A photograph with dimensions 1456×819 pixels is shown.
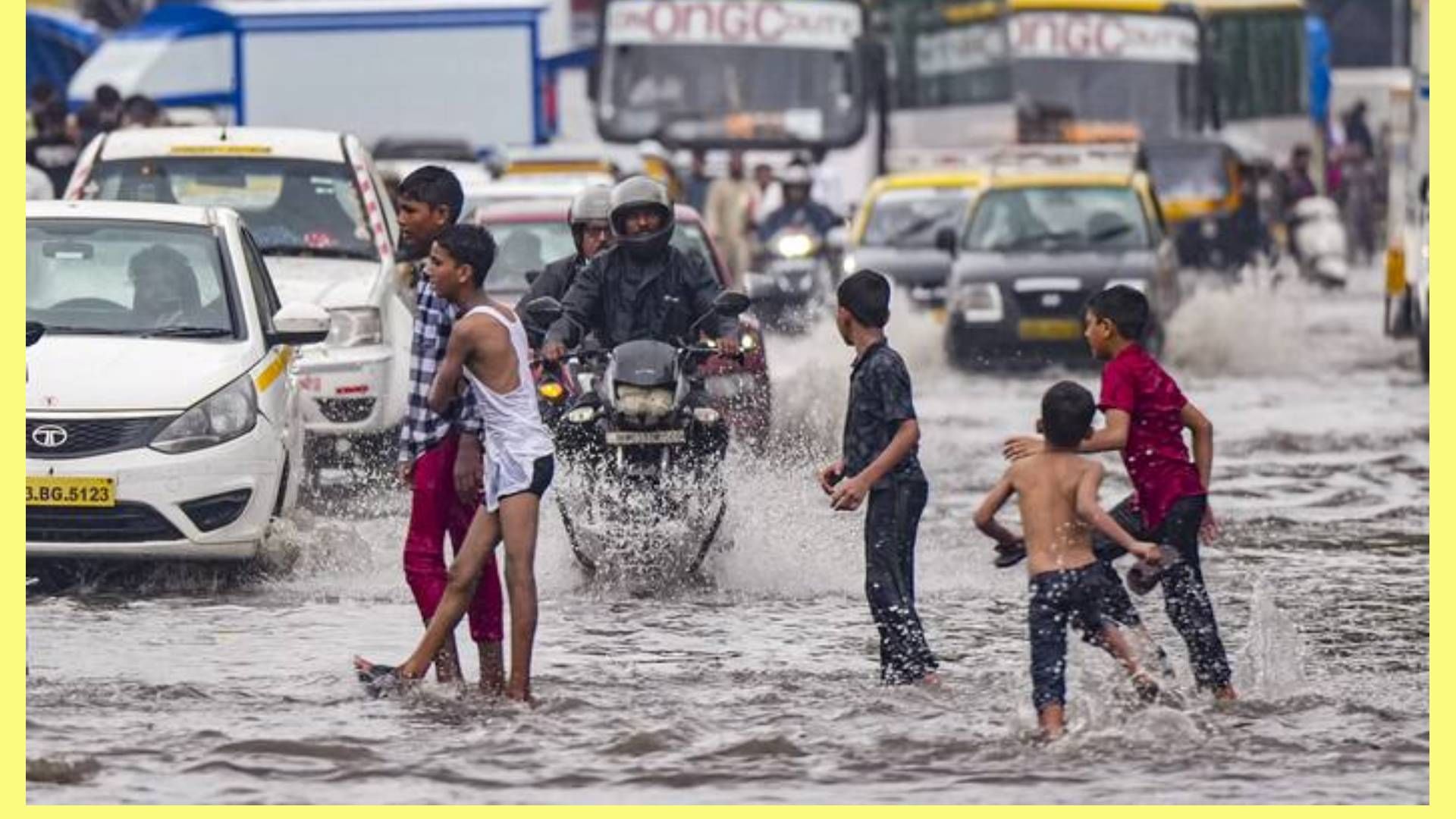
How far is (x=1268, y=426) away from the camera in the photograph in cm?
2281

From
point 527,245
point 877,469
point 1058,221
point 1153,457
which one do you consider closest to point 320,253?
point 527,245

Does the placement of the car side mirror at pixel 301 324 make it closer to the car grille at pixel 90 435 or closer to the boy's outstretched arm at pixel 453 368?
the car grille at pixel 90 435

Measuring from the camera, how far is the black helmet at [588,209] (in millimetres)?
14555

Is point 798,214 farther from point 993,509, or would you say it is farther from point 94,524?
point 993,509

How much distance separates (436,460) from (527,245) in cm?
840

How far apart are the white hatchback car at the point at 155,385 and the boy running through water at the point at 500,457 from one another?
2906 mm

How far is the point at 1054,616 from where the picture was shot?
10.1 metres

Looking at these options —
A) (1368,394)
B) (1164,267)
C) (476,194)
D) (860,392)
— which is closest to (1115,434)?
(860,392)

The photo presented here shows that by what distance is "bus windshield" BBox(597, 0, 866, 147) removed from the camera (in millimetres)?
37781

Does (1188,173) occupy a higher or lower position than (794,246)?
higher

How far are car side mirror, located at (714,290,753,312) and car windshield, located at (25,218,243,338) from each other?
6.32ft

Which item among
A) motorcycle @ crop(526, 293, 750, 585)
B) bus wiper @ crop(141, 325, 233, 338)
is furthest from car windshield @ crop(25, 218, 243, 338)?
motorcycle @ crop(526, 293, 750, 585)

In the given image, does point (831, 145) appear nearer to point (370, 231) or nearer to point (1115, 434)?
point (370, 231)

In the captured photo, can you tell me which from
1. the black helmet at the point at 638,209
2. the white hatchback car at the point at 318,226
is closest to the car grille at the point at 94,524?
the black helmet at the point at 638,209
